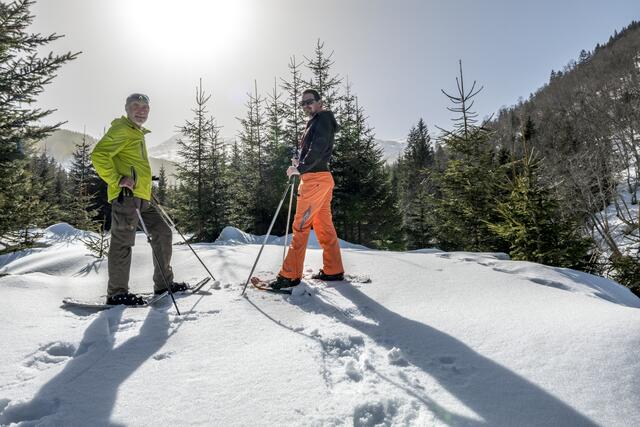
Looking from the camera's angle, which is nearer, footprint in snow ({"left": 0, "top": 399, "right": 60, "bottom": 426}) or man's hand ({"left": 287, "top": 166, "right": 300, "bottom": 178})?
footprint in snow ({"left": 0, "top": 399, "right": 60, "bottom": 426})

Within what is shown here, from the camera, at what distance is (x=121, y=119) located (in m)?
3.48

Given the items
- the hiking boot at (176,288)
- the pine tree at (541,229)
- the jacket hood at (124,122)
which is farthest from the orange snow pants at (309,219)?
the pine tree at (541,229)

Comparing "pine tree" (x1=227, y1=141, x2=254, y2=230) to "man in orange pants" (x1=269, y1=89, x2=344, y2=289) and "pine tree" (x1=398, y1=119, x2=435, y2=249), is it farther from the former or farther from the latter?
"man in orange pants" (x1=269, y1=89, x2=344, y2=289)

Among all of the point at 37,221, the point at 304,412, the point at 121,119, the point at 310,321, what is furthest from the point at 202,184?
the point at 304,412

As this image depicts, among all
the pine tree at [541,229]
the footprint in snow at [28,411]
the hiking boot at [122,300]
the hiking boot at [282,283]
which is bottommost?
the footprint in snow at [28,411]

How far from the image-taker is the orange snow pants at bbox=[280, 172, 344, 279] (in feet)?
12.3

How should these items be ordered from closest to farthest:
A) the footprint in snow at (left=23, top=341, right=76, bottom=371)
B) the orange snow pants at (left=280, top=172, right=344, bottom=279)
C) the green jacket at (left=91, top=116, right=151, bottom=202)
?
the footprint in snow at (left=23, top=341, right=76, bottom=371), the green jacket at (left=91, top=116, right=151, bottom=202), the orange snow pants at (left=280, top=172, right=344, bottom=279)

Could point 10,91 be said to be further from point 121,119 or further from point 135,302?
point 135,302

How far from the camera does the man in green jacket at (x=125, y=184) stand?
10.8 feet

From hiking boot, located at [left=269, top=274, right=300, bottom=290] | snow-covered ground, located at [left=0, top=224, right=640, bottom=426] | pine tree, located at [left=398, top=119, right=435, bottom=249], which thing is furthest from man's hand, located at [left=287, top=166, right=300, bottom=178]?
pine tree, located at [left=398, top=119, right=435, bottom=249]

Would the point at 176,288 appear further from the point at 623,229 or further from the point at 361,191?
the point at 623,229

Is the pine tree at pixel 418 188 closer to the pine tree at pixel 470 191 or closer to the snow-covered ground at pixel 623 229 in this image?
the pine tree at pixel 470 191

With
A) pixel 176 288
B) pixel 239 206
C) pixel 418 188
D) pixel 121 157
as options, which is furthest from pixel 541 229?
pixel 418 188

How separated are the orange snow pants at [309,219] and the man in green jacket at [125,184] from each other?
128 centimetres
